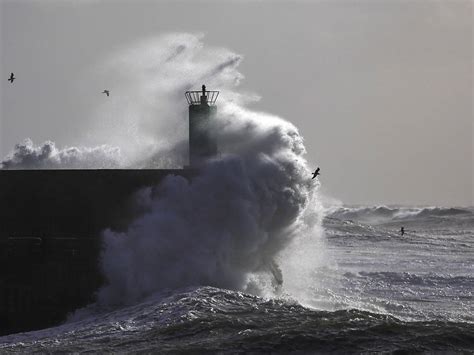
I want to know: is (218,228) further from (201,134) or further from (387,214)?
(387,214)

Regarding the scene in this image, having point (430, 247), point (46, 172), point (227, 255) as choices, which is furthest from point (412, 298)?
point (430, 247)

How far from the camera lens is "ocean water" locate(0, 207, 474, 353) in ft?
55.6

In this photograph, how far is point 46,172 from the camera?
23812mm

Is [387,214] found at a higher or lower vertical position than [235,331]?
higher

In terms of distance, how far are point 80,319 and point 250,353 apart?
6417mm

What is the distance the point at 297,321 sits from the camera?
18594 mm

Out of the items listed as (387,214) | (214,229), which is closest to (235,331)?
(214,229)

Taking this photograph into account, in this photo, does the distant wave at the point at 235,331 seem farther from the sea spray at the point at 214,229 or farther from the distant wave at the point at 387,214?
the distant wave at the point at 387,214

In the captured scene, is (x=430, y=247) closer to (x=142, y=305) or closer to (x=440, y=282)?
(x=440, y=282)

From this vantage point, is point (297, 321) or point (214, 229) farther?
point (214, 229)

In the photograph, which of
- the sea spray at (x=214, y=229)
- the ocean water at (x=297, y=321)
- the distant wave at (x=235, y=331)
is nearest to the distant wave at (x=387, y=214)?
the ocean water at (x=297, y=321)

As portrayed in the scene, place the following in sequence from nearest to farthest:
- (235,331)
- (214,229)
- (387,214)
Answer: (235,331), (214,229), (387,214)

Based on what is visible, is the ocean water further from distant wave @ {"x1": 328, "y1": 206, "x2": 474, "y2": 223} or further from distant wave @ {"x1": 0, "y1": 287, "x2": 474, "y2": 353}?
distant wave @ {"x1": 328, "y1": 206, "x2": 474, "y2": 223}

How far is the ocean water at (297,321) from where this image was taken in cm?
1695
